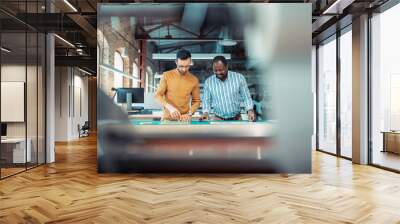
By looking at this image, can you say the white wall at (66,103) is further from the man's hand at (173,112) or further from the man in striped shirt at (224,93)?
the man in striped shirt at (224,93)

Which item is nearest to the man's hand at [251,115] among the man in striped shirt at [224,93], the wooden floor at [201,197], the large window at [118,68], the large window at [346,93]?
the man in striped shirt at [224,93]

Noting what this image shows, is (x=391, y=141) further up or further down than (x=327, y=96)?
further down

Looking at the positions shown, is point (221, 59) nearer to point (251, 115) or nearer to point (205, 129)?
point (251, 115)

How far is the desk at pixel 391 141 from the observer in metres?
7.38

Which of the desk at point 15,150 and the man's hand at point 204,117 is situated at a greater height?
the man's hand at point 204,117

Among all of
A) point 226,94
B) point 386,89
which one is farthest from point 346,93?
point 226,94

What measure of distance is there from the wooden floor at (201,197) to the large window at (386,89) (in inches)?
34.0

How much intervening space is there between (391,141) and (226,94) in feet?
12.2

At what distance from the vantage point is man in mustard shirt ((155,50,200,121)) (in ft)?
21.3

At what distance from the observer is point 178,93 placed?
6.50m

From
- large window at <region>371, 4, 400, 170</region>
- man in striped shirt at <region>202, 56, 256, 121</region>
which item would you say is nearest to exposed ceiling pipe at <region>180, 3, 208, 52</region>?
man in striped shirt at <region>202, 56, 256, 121</region>

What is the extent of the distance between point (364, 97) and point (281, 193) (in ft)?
12.9

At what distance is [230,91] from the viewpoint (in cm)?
654

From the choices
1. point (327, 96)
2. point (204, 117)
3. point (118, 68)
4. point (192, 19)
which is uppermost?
point (192, 19)
